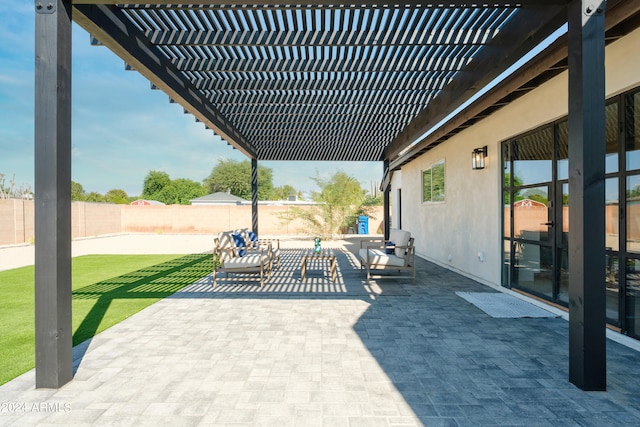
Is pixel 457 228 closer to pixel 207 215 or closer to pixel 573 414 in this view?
pixel 573 414

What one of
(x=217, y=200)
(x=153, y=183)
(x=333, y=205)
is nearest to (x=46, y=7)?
(x=333, y=205)

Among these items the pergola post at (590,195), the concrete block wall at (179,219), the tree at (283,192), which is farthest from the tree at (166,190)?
the pergola post at (590,195)

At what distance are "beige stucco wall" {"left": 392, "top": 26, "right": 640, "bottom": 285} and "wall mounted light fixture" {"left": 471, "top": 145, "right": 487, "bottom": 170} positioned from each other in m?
0.12

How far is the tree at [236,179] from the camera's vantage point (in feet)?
Answer: 149

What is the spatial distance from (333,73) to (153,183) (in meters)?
48.5

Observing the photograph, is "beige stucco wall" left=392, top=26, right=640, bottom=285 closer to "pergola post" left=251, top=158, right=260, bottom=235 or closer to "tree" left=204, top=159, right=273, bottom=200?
"pergola post" left=251, top=158, right=260, bottom=235

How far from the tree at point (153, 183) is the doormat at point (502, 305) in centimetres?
4913

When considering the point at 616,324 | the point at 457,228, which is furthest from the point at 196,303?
the point at 457,228

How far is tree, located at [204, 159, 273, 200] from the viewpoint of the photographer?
45.4 meters

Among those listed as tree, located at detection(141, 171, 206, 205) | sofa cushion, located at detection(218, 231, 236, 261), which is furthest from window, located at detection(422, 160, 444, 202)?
tree, located at detection(141, 171, 206, 205)

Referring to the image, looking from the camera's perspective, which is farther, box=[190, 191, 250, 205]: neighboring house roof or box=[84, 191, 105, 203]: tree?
box=[84, 191, 105, 203]: tree

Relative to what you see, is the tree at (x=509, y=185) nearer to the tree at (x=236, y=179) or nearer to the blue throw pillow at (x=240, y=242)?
the blue throw pillow at (x=240, y=242)

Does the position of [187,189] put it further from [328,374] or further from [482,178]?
[328,374]

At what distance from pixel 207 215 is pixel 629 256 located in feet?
65.2
